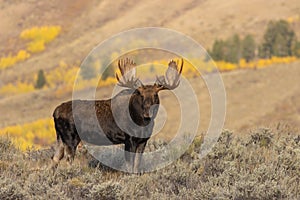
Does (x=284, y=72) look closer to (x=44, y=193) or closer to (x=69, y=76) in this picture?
Answer: (x=69, y=76)

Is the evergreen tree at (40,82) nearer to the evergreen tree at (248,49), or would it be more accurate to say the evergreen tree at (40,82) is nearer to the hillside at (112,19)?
the hillside at (112,19)

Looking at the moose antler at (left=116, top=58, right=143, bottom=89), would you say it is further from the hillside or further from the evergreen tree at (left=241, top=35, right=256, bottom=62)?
the hillside

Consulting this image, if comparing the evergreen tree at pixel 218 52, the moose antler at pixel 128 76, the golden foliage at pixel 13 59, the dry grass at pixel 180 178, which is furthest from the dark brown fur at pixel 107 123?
the golden foliage at pixel 13 59

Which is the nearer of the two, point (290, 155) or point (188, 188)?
point (188, 188)

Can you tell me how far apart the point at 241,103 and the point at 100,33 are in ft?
190

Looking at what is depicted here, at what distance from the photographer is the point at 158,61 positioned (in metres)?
89.4

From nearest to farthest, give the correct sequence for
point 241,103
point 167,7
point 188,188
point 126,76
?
point 188,188 → point 126,76 → point 241,103 → point 167,7

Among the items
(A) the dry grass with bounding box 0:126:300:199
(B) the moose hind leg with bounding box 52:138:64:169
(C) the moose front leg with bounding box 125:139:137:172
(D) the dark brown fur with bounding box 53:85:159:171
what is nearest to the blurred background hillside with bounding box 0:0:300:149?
(B) the moose hind leg with bounding box 52:138:64:169

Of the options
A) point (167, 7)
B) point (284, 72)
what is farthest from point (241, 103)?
point (167, 7)

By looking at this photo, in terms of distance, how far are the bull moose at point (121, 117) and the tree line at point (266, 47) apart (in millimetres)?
71589

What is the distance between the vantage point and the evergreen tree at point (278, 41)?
80.0 m

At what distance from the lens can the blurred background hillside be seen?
59312 millimetres

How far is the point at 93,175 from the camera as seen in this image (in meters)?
8.21

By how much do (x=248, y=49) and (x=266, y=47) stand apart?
3.17m
